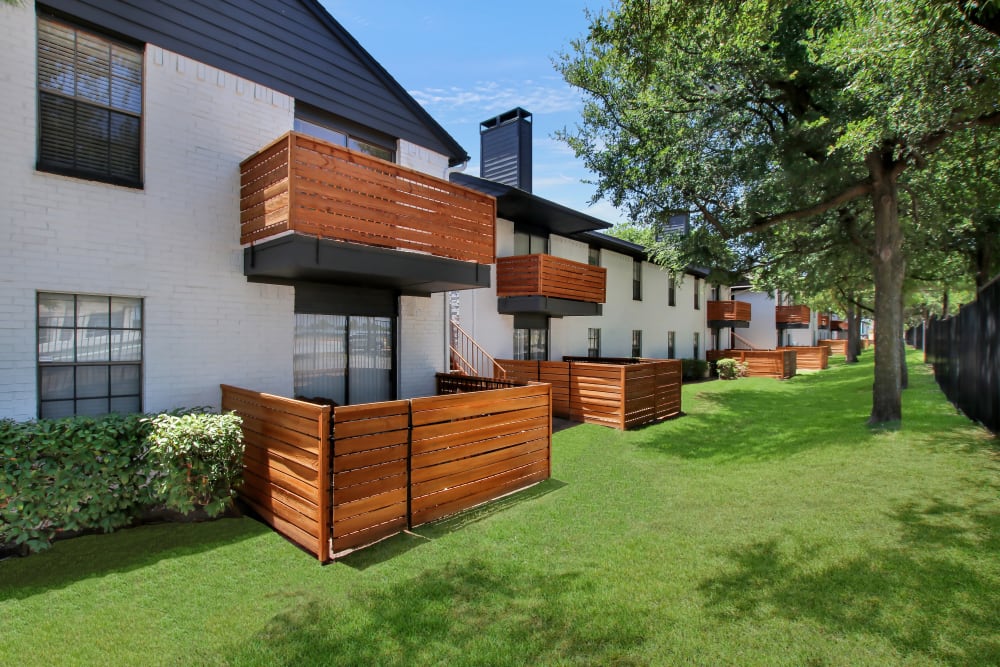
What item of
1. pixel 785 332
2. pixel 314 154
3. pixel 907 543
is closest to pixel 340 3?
pixel 314 154

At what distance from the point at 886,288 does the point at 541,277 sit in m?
8.15

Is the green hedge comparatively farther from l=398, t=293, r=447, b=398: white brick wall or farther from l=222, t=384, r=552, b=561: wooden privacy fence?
l=398, t=293, r=447, b=398: white brick wall

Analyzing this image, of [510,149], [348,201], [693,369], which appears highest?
[510,149]

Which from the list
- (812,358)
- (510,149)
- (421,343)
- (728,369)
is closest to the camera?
(421,343)

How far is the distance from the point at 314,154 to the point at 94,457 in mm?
4245

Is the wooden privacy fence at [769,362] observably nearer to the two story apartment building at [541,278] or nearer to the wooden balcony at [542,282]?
the two story apartment building at [541,278]

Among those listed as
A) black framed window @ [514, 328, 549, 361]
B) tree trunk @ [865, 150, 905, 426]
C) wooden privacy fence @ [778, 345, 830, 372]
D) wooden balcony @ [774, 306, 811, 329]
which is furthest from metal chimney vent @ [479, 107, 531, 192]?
wooden balcony @ [774, 306, 811, 329]

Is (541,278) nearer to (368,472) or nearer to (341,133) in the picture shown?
(341,133)

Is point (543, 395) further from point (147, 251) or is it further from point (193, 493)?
point (147, 251)

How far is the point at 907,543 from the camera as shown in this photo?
15.6 ft

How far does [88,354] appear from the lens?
5.92m

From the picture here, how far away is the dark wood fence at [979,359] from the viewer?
8039 millimetres

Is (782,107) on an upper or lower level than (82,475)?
upper

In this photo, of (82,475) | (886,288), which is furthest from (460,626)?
(886,288)
